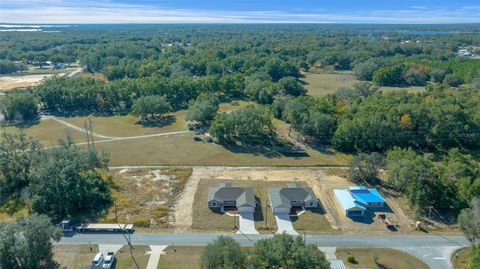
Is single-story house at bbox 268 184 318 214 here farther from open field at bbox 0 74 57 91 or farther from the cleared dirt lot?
open field at bbox 0 74 57 91

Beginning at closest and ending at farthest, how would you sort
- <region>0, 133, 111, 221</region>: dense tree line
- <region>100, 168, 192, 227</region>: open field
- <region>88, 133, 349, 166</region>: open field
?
<region>0, 133, 111, 221</region>: dense tree line, <region>100, 168, 192, 227</region>: open field, <region>88, 133, 349, 166</region>: open field

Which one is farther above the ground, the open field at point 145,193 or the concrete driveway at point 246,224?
the concrete driveway at point 246,224

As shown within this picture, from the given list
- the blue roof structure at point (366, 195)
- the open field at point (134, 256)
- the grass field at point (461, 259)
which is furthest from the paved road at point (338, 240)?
the blue roof structure at point (366, 195)

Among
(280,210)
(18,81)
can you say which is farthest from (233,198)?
(18,81)

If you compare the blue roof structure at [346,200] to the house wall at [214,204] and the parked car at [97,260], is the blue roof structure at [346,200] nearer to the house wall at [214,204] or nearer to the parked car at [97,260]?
the house wall at [214,204]

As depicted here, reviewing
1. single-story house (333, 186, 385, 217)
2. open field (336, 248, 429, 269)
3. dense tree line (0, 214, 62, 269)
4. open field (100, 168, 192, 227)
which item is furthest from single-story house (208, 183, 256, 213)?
dense tree line (0, 214, 62, 269)

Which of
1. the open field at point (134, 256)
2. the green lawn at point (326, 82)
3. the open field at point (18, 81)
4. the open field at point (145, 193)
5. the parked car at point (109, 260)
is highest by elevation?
the green lawn at point (326, 82)

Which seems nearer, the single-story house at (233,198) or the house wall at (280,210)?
the house wall at (280,210)

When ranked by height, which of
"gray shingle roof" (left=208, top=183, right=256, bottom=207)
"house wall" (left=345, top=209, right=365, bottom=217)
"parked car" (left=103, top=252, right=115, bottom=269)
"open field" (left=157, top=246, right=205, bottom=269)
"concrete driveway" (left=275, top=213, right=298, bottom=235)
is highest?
"gray shingle roof" (left=208, top=183, right=256, bottom=207)
